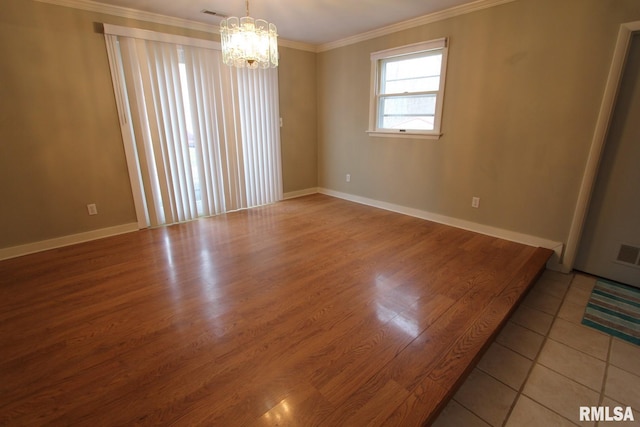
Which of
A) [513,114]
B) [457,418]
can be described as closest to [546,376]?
[457,418]

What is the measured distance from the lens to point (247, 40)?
90.8 inches

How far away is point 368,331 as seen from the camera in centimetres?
185

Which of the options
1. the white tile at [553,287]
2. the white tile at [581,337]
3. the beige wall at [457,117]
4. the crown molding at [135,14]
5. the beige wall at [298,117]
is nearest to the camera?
the white tile at [581,337]

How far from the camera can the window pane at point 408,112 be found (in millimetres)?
3676

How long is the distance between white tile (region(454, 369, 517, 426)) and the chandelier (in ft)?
8.96

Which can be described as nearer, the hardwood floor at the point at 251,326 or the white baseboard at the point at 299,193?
the hardwood floor at the point at 251,326

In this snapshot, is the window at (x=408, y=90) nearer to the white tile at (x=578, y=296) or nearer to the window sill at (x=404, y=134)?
the window sill at (x=404, y=134)

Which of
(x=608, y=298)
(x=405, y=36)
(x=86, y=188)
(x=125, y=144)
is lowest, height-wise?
(x=608, y=298)

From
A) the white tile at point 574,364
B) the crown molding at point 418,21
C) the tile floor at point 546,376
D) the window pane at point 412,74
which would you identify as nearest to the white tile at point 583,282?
the tile floor at point 546,376

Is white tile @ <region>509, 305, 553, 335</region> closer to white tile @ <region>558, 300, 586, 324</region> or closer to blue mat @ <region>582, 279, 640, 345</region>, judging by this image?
white tile @ <region>558, 300, 586, 324</region>

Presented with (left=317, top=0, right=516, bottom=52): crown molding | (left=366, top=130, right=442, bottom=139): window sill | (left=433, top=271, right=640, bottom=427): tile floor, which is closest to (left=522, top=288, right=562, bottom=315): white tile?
(left=433, top=271, right=640, bottom=427): tile floor

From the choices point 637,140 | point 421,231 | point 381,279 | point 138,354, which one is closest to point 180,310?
point 138,354

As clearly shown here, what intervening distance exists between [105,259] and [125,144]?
1.35 m

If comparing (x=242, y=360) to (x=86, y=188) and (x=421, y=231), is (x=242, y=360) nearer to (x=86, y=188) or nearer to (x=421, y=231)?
(x=421, y=231)
